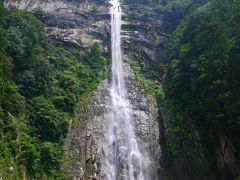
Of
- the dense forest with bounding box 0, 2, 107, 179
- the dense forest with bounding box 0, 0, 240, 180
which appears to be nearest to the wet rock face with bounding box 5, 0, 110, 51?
the dense forest with bounding box 0, 0, 240, 180

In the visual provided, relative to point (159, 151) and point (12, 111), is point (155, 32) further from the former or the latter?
point (12, 111)

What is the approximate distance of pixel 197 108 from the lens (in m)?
24.2

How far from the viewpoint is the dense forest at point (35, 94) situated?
2023cm

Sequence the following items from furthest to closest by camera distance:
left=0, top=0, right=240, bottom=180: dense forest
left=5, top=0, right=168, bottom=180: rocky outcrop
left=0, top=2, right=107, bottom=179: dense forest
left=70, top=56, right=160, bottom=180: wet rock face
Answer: left=5, top=0, right=168, bottom=180: rocky outcrop < left=70, top=56, right=160, bottom=180: wet rock face < left=0, top=0, right=240, bottom=180: dense forest < left=0, top=2, right=107, bottom=179: dense forest

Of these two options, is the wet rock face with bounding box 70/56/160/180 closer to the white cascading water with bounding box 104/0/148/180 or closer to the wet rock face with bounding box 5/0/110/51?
the white cascading water with bounding box 104/0/148/180

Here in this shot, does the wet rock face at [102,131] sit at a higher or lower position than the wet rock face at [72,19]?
lower

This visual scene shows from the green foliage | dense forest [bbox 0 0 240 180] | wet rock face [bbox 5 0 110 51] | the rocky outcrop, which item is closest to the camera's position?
dense forest [bbox 0 0 240 180]

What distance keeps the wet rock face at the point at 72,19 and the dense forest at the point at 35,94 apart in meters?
2.64

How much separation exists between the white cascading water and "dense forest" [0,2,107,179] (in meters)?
1.90

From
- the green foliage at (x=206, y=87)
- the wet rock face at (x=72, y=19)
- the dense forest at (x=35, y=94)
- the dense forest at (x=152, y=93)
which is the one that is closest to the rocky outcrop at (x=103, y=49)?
the wet rock face at (x=72, y=19)

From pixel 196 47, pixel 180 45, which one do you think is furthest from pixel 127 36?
pixel 196 47

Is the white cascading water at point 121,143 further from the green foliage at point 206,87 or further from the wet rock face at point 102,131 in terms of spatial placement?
the green foliage at point 206,87

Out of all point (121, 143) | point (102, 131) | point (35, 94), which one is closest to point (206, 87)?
point (121, 143)

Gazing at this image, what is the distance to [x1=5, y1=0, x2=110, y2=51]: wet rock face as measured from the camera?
34.4 meters
